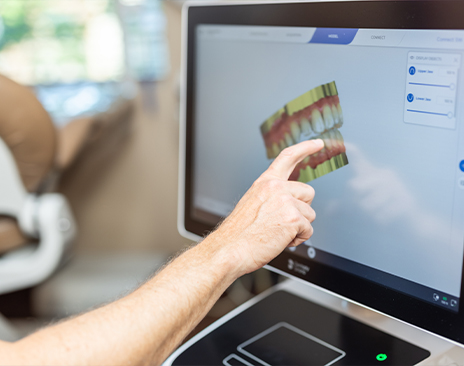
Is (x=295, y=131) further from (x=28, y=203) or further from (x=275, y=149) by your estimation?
(x=28, y=203)

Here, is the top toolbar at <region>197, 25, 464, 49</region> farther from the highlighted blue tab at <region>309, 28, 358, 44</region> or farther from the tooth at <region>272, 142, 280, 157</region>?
the tooth at <region>272, 142, 280, 157</region>

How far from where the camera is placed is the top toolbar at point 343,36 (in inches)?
17.0

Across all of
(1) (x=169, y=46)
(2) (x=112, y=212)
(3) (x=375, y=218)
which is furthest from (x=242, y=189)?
(2) (x=112, y=212)

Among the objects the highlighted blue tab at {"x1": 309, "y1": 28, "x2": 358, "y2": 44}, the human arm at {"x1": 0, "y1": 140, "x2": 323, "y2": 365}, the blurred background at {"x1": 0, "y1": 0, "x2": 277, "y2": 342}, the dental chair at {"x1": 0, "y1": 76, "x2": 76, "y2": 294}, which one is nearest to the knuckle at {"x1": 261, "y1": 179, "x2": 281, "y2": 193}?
the human arm at {"x1": 0, "y1": 140, "x2": 323, "y2": 365}

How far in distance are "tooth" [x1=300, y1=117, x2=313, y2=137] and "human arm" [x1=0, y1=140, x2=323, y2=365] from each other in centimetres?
3

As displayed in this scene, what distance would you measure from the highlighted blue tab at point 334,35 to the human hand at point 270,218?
0.11 metres

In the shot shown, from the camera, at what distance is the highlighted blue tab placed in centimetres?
50

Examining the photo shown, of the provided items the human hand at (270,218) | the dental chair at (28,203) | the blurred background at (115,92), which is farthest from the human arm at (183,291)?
the blurred background at (115,92)

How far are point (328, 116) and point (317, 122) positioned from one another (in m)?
0.02

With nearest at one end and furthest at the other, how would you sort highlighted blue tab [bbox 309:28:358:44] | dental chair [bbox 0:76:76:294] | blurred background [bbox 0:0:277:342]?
highlighted blue tab [bbox 309:28:358:44] → dental chair [bbox 0:76:76:294] → blurred background [bbox 0:0:277:342]

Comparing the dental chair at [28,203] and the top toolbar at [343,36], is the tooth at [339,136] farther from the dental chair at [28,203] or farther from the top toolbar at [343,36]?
the dental chair at [28,203]

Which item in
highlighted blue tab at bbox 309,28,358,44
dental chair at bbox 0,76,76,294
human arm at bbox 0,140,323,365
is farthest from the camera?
dental chair at bbox 0,76,76,294

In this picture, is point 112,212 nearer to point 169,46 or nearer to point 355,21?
point 169,46

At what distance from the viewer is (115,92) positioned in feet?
6.44
